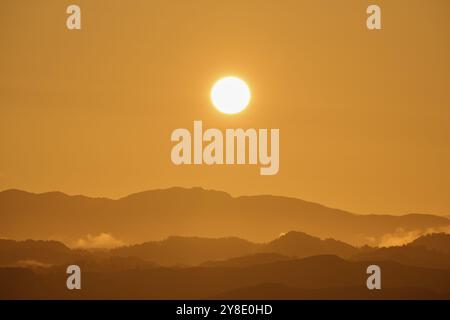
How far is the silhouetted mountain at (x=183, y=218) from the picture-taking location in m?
18.7

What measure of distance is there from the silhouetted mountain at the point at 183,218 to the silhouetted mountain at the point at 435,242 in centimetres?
42

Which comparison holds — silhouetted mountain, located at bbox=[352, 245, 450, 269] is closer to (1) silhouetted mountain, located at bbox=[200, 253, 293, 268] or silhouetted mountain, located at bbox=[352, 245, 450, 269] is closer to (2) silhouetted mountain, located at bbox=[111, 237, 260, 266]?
(1) silhouetted mountain, located at bbox=[200, 253, 293, 268]

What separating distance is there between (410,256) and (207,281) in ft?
18.0

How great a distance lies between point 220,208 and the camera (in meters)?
19.5

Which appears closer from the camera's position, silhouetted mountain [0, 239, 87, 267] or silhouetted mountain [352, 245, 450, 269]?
silhouetted mountain [0, 239, 87, 267]

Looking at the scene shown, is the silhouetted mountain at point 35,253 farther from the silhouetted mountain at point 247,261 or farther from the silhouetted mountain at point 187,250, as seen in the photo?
the silhouetted mountain at point 247,261

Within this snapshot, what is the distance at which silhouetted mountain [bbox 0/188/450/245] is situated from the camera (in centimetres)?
1869

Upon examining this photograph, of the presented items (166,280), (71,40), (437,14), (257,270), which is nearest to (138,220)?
(166,280)

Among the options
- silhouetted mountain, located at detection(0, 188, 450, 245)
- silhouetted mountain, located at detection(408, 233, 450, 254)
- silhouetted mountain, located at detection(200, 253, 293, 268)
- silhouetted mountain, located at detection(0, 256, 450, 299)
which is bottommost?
silhouetted mountain, located at detection(0, 256, 450, 299)

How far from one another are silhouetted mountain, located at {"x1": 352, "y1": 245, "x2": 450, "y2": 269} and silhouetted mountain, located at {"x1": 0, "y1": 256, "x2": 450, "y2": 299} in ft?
1.07

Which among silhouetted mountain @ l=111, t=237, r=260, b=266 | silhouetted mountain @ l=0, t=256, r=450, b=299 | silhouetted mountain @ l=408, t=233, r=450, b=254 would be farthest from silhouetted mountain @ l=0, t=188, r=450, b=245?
silhouetted mountain @ l=0, t=256, r=450, b=299

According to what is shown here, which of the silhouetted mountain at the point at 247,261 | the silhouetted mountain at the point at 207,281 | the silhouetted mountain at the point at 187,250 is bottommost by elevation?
the silhouetted mountain at the point at 207,281

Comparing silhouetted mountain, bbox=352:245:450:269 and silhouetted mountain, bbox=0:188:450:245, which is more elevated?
silhouetted mountain, bbox=0:188:450:245

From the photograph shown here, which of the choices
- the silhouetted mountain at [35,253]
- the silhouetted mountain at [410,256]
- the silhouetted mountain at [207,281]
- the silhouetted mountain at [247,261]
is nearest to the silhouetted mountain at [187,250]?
the silhouetted mountain at [247,261]
